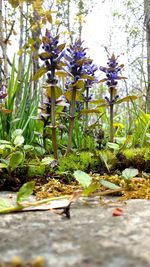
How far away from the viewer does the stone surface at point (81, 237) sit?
1.16ft

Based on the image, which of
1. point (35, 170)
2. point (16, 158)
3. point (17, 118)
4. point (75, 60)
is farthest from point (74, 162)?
point (17, 118)

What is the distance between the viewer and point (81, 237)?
1.46 ft

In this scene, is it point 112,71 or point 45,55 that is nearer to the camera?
point 45,55

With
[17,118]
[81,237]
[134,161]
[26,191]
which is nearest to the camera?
[81,237]

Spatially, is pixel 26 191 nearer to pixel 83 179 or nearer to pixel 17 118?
pixel 83 179

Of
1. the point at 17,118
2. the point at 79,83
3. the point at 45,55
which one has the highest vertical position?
the point at 45,55

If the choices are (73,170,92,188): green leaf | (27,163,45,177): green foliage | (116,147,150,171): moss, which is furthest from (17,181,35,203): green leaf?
(116,147,150,171): moss

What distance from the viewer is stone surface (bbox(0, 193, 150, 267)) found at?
35 cm

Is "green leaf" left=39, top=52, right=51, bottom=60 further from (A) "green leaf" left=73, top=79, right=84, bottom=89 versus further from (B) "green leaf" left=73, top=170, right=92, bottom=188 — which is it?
(B) "green leaf" left=73, top=170, right=92, bottom=188

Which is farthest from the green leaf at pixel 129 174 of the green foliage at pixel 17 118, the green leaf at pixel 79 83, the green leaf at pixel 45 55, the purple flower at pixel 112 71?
the green foliage at pixel 17 118

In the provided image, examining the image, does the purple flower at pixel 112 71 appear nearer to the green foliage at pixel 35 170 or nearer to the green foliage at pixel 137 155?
the green foliage at pixel 137 155

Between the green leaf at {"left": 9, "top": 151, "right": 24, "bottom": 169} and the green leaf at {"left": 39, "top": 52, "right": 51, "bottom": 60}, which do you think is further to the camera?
the green leaf at {"left": 39, "top": 52, "right": 51, "bottom": 60}

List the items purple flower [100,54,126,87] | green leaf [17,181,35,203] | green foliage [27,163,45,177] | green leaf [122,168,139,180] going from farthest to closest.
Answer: purple flower [100,54,126,87] < green foliage [27,163,45,177] < green leaf [122,168,139,180] < green leaf [17,181,35,203]

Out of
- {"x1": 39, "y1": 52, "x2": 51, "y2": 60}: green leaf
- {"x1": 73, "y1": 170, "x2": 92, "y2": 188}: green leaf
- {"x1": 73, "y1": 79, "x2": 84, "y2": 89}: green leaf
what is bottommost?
{"x1": 73, "y1": 170, "x2": 92, "y2": 188}: green leaf
